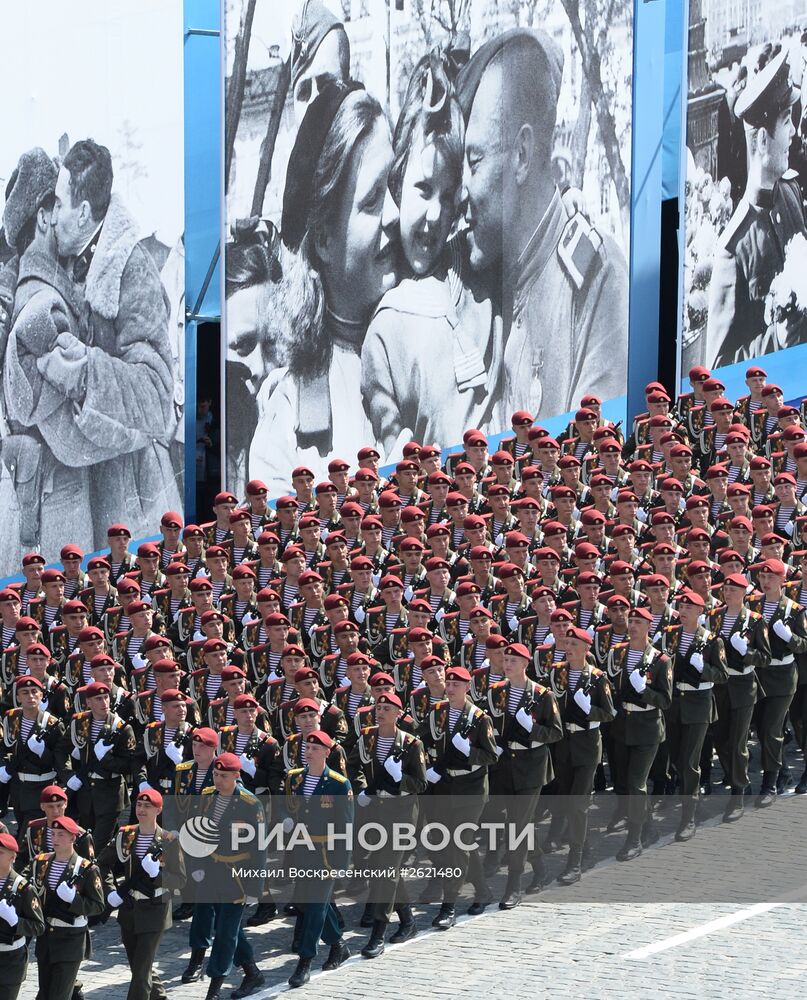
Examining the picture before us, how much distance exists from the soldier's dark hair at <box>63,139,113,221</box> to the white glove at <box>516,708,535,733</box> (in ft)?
28.2

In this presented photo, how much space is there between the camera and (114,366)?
21609 millimetres

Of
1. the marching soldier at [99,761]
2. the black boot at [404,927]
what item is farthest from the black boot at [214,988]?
the marching soldier at [99,761]

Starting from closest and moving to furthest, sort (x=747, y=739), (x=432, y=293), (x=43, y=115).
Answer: (x=747, y=739) → (x=43, y=115) → (x=432, y=293)

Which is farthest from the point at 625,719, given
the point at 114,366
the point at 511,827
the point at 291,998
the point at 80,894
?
the point at 114,366

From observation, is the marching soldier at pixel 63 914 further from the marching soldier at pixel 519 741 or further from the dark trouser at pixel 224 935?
the marching soldier at pixel 519 741

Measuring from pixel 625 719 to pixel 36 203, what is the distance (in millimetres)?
8471

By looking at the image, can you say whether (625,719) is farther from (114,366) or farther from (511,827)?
(114,366)

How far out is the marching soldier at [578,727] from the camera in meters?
14.8

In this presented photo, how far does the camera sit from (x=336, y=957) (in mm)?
13523

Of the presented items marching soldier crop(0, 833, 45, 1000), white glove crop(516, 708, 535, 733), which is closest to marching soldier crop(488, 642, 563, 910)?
white glove crop(516, 708, 535, 733)

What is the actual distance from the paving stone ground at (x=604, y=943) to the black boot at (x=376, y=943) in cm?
7

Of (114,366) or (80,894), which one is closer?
(80,894)

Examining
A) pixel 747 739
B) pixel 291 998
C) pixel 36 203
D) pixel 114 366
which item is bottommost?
pixel 291 998

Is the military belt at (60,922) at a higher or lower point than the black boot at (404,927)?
higher
